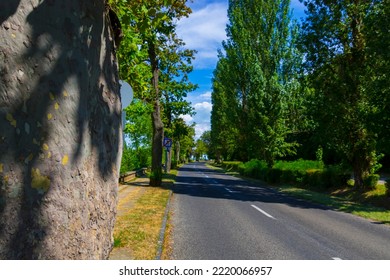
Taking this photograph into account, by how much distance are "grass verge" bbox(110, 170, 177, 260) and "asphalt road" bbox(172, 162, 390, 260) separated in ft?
1.54

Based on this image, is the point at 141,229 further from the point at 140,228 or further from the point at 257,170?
the point at 257,170

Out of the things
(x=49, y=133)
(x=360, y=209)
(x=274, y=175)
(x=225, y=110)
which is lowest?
(x=360, y=209)

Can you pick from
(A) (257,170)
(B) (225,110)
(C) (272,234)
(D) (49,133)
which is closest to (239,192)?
(C) (272,234)

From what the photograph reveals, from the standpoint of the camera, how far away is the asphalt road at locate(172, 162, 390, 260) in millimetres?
6750

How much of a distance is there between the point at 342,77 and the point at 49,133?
19.2 meters

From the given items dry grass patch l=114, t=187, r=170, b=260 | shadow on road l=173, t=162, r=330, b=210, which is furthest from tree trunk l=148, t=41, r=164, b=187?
dry grass patch l=114, t=187, r=170, b=260

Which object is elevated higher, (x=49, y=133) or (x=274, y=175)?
(x=49, y=133)

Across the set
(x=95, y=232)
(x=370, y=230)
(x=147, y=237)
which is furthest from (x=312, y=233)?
(x=95, y=232)

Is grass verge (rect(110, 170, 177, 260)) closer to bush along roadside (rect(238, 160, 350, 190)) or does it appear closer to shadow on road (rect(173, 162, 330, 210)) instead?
shadow on road (rect(173, 162, 330, 210))

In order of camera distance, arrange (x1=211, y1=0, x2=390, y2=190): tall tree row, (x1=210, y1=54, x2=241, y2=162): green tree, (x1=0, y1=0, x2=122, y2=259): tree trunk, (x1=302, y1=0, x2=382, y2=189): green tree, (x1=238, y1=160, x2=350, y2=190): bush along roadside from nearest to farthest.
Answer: (x1=0, y1=0, x2=122, y2=259): tree trunk < (x1=211, y1=0, x2=390, y2=190): tall tree row < (x1=302, y1=0, x2=382, y2=189): green tree < (x1=238, y1=160, x2=350, y2=190): bush along roadside < (x1=210, y1=54, x2=241, y2=162): green tree

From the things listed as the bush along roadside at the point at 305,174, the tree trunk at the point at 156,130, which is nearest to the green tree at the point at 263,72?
the bush along roadside at the point at 305,174

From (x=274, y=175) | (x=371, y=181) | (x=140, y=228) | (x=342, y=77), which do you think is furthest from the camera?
(x=274, y=175)

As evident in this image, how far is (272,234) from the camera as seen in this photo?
28.3 ft

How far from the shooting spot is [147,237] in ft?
24.7
